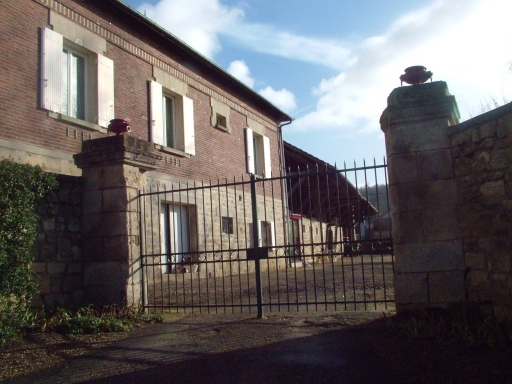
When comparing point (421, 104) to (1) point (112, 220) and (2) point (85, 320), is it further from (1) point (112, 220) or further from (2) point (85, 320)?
(2) point (85, 320)

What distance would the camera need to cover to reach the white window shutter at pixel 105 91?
906 cm

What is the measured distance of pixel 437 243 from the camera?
492 cm

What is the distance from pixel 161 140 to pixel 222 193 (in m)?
2.49

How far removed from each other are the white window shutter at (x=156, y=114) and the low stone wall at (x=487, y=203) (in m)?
7.02

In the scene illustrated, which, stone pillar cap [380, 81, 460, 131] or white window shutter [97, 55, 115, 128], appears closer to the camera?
stone pillar cap [380, 81, 460, 131]

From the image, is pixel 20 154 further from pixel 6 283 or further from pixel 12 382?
pixel 12 382

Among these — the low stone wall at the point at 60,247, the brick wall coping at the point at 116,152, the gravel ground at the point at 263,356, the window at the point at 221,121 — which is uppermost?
the window at the point at 221,121

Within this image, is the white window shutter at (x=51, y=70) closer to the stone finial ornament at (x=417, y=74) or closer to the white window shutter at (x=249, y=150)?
the stone finial ornament at (x=417, y=74)

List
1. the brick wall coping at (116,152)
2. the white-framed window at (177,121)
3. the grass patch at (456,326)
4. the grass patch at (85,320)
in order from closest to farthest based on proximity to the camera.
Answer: the grass patch at (456,326) → the grass patch at (85,320) → the brick wall coping at (116,152) → the white-framed window at (177,121)

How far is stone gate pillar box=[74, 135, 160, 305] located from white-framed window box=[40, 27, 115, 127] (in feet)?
7.80

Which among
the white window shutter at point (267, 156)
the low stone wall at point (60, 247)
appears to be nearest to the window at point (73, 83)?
the low stone wall at point (60, 247)

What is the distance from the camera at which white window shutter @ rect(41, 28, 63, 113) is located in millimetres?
8062

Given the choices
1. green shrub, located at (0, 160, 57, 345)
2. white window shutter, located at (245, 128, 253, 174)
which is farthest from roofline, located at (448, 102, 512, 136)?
white window shutter, located at (245, 128, 253, 174)

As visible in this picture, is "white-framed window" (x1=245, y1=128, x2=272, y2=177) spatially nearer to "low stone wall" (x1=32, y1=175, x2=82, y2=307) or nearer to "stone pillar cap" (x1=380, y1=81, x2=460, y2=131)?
"low stone wall" (x1=32, y1=175, x2=82, y2=307)
